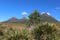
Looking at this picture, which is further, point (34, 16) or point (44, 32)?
point (34, 16)

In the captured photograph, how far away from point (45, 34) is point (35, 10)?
132 ft

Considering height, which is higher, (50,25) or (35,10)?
(35,10)

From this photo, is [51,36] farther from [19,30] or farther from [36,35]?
[19,30]

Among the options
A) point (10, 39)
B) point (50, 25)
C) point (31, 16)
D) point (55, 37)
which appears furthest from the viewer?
point (31, 16)

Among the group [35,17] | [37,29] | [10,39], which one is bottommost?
[10,39]

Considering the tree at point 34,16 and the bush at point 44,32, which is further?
the tree at point 34,16

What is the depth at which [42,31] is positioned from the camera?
18.3m

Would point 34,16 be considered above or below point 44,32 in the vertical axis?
above

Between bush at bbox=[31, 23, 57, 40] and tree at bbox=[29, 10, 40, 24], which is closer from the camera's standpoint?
bush at bbox=[31, 23, 57, 40]

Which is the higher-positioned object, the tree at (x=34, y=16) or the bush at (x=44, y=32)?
the tree at (x=34, y=16)

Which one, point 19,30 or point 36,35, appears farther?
point 36,35

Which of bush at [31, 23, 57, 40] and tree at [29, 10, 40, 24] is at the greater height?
tree at [29, 10, 40, 24]

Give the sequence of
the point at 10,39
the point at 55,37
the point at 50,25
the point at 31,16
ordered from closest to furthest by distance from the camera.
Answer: the point at 10,39
the point at 55,37
the point at 50,25
the point at 31,16

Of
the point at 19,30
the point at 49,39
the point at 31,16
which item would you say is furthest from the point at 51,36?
the point at 31,16
